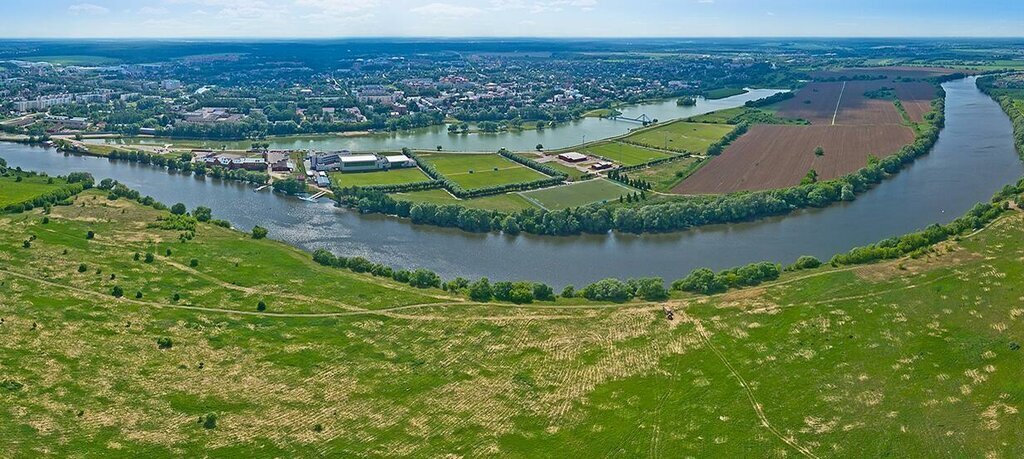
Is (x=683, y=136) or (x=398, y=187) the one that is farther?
(x=683, y=136)

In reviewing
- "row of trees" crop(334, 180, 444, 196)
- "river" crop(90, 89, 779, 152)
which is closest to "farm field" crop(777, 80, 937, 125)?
"river" crop(90, 89, 779, 152)

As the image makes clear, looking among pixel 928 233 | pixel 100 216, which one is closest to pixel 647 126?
pixel 928 233

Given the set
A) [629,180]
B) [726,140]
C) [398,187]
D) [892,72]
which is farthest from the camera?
[892,72]

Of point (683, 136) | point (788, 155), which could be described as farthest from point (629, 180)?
point (683, 136)

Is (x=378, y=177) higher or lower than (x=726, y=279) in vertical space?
higher

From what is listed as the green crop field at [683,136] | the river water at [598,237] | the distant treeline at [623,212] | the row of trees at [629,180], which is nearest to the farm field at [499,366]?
the river water at [598,237]

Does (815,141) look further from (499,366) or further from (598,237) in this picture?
(499,366)

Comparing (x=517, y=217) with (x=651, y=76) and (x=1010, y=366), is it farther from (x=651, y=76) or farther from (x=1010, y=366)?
(x=651, y=76)
